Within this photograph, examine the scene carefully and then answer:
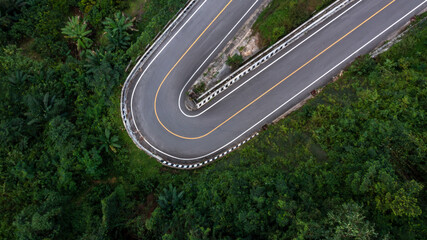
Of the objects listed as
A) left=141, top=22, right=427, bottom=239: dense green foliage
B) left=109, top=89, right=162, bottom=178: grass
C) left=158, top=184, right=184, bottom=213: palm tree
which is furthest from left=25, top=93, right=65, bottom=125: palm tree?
left=141, top=22, right=427, bottom=239: dense green foliage

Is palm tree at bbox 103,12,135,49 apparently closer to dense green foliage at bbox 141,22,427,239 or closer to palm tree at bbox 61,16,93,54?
palm tree at bbox 61,16,93,54

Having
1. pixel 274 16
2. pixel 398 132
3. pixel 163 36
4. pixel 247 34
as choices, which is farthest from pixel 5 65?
pixel 398 132

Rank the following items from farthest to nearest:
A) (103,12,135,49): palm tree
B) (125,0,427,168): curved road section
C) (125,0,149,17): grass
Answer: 1. (125,0,149,17): grass
2. (103,12,135,49): palm tree
3. (125,0,427,168): curved road section

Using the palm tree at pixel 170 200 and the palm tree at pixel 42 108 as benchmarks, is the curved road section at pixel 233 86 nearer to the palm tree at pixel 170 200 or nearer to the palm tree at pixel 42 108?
the palm tree at pixel 170 200

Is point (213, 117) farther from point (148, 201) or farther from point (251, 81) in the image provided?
point (148, 201)

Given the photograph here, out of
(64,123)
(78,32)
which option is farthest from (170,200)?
(78,32)

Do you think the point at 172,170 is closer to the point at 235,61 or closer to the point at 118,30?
the point at 235,61
